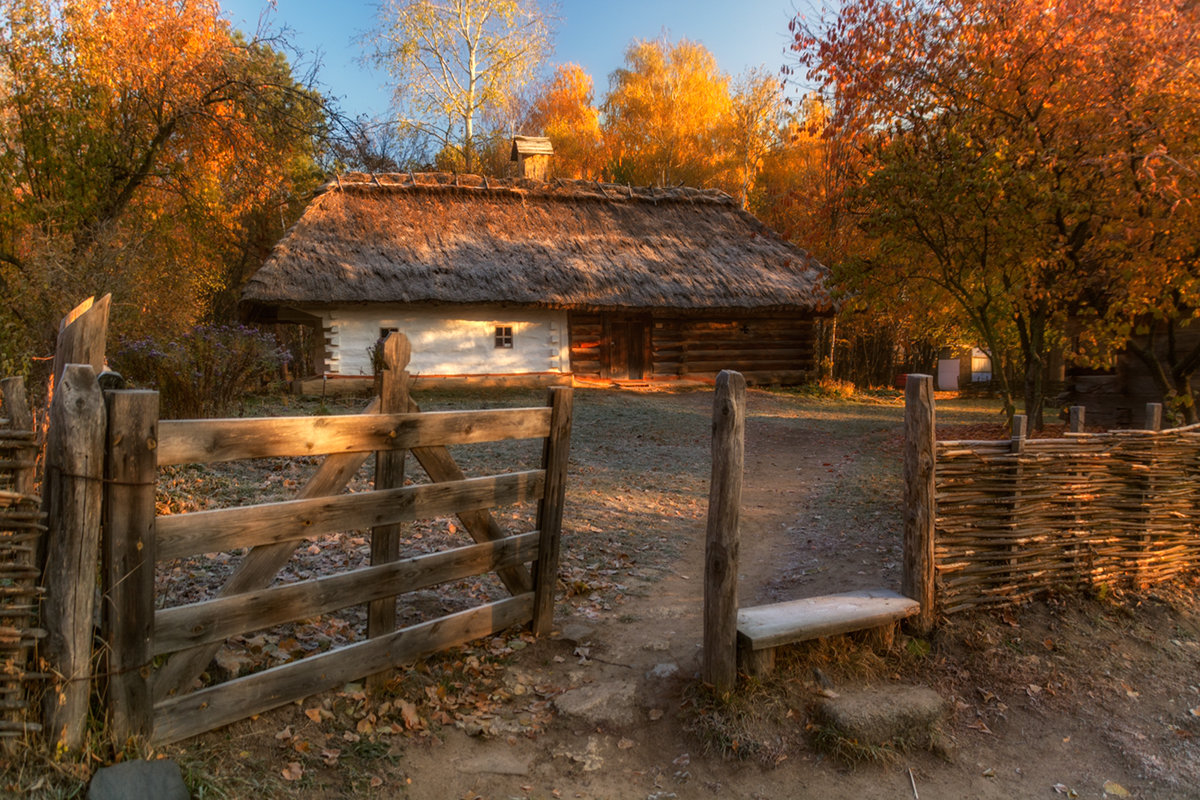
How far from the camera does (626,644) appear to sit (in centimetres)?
405

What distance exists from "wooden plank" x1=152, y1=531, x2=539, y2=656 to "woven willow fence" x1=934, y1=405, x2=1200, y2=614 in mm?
2484

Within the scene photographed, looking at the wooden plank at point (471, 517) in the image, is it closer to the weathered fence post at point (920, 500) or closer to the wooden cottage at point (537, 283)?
the weathered fence post at point (920, 500)

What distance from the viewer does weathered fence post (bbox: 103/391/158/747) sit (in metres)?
2.35

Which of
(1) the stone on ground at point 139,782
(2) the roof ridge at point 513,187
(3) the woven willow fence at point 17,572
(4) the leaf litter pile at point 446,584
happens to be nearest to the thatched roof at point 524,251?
(2) the roof ridge at point 513,187

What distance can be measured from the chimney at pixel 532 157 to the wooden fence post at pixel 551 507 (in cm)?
1730

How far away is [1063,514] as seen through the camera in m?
4.62

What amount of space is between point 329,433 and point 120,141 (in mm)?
11718

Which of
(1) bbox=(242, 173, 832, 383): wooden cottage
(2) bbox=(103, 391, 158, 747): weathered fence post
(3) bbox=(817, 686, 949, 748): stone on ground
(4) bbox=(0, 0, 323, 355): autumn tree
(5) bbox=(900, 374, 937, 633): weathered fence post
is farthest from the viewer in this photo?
(1) bbox=(242, 173, 832, 383): wooden cottage

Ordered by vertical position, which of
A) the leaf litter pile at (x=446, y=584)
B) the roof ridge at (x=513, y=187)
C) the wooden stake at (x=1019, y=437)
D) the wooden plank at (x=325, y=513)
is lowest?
the leaf litter pile at (x=446, y=584)

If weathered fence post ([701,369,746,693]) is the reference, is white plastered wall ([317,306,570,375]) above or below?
above

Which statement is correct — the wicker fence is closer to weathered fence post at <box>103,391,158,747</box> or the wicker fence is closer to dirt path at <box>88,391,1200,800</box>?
dirt path at <box>88,391,1200,800</box>

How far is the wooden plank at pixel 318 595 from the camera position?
2.55 m

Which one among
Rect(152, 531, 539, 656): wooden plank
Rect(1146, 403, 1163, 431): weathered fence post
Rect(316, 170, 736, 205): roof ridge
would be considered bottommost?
Rect(152, 531, 539, 656): wooden plank

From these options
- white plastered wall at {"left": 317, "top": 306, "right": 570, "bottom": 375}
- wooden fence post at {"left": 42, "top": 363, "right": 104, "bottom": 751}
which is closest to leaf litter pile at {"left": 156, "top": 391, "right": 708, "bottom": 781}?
wooden fence post at {"left": 42, "top": 363, "right": 104, "bottom": 751}
